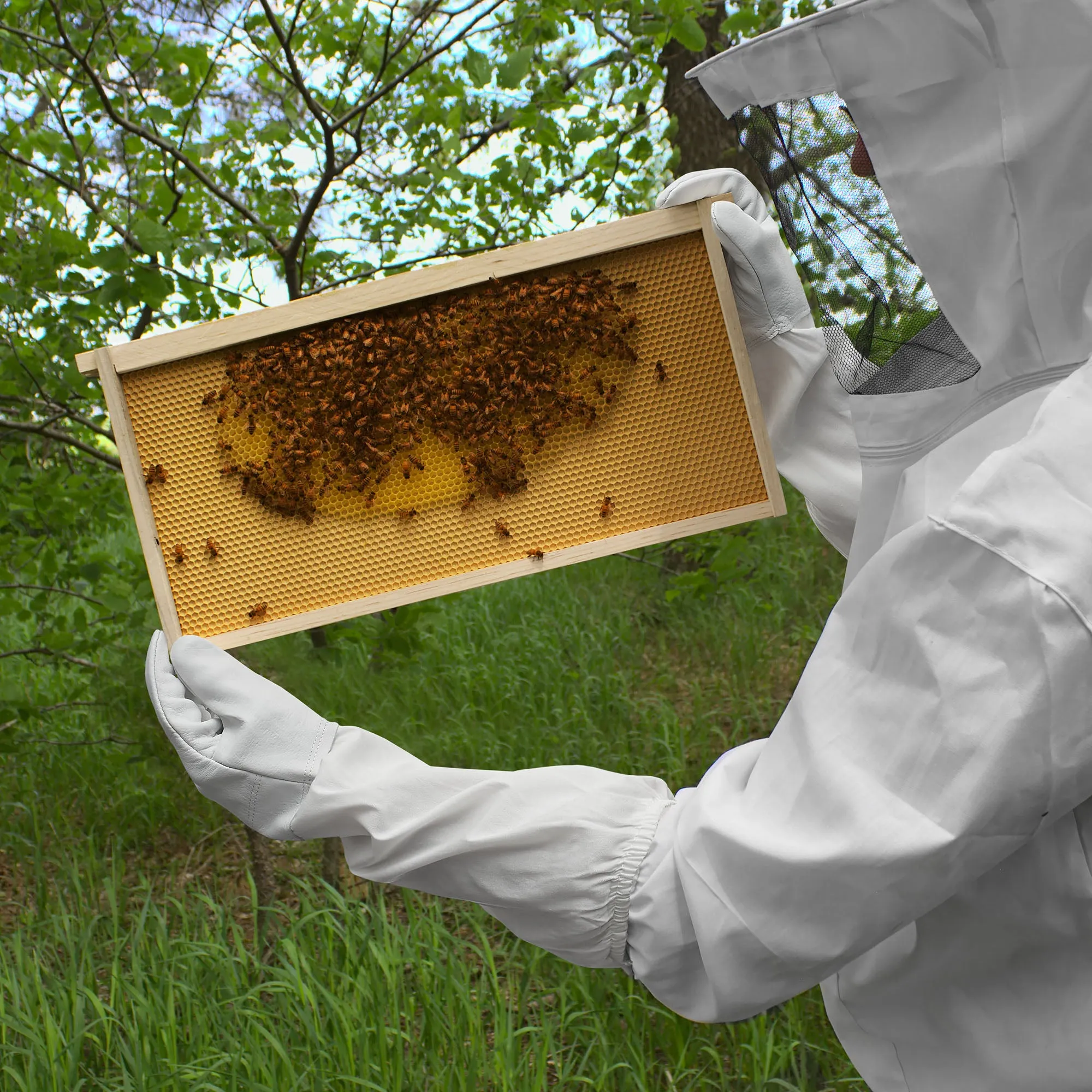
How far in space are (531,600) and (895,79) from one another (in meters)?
4.80

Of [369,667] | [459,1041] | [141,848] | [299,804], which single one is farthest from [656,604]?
[299,804]

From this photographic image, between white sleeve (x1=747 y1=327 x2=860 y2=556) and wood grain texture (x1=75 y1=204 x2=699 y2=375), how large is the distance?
36 cm

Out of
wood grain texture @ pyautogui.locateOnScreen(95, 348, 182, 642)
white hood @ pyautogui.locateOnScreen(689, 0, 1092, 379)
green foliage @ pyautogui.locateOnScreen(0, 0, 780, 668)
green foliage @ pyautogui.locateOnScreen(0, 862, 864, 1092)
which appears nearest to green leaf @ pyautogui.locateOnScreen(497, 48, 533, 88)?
green foliage @ pyautogui.locateOnScreen(0, 0, 780, 668)

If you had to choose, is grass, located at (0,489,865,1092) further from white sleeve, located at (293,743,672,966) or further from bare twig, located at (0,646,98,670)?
white sleeve, located at (293,743,672,966)

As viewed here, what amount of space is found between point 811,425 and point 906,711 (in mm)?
1146

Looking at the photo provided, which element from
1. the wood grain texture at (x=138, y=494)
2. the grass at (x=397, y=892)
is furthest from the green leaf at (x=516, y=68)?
the grass at (x=397, y=892)

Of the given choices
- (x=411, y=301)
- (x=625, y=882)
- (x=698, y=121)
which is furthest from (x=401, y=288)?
(x=698, y=121)

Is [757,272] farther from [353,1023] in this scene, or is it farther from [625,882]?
[353,1023]

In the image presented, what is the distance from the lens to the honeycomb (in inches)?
73.9

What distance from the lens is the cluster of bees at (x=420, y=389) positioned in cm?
189

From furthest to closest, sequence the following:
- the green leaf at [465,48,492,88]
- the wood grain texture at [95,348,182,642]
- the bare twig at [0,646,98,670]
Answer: the bare twig at [0,646,98,670] → the green leaf at [465,48,492,88] → the wood grain texture at [95,348,182,642]

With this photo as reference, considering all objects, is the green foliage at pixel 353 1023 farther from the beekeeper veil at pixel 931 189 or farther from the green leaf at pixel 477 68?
the green leaf at pixel 477 68

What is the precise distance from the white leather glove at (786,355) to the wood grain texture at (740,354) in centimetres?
11

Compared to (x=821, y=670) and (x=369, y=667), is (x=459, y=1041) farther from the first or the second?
(x=369, y=667)
